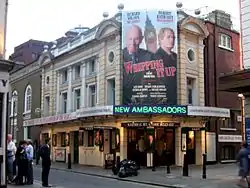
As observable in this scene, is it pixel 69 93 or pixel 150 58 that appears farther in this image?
pixel 69 93

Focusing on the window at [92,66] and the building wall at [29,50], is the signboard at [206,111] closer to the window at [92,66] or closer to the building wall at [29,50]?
the window at [92,66]

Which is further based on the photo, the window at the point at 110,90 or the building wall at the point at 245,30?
the window at the point at 110,90

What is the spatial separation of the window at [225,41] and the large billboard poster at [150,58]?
20.2ft

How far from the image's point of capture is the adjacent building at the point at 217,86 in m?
31.1

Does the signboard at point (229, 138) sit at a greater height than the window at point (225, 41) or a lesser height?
lesser

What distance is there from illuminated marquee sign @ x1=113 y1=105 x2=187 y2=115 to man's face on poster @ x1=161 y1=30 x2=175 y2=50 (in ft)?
13.4

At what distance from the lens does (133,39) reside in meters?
28.2

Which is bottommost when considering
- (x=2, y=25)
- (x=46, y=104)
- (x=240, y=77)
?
(x=240, y=77)

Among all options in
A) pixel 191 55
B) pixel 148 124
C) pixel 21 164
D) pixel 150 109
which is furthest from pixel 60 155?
pixel 21 164

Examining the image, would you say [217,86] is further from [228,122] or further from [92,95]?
[92,95]

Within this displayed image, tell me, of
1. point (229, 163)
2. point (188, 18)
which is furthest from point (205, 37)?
point (229, 163)

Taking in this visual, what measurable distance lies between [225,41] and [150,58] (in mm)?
8426

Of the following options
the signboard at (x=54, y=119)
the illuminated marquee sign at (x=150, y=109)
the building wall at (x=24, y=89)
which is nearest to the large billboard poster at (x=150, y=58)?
the illuminated marquee sign at (x=150, y=109)

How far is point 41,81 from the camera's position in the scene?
4119cm
